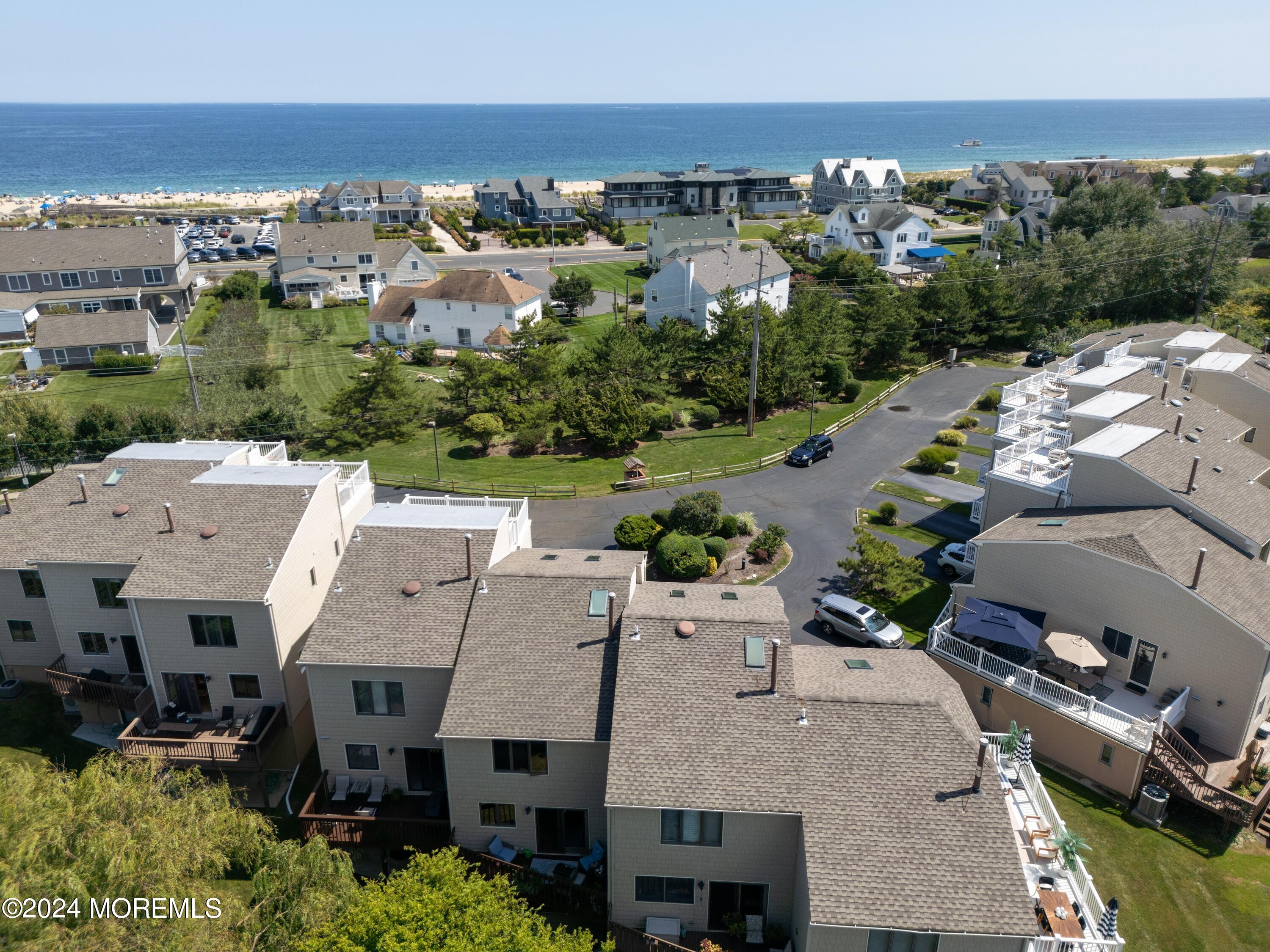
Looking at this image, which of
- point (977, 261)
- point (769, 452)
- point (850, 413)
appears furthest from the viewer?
point (977, 261)

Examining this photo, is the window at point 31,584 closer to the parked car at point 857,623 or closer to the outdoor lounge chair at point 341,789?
the outdoor lounge chair at point 341,789

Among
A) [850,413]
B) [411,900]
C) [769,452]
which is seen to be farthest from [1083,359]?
[411,900]

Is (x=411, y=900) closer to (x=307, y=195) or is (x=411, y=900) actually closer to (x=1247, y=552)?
(x=1247, y=552)

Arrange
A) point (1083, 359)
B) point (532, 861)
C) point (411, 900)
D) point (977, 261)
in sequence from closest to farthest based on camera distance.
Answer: point (411, 900), point (532, 861), point (1083, 359), point (977, 261)

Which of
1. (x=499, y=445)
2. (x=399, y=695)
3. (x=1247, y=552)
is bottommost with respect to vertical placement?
(x=499, y=445)

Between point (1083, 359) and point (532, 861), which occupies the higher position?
point (1083, 359)

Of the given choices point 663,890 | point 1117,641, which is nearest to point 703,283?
point 1117,641

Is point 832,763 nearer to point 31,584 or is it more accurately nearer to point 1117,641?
point 1117,641
